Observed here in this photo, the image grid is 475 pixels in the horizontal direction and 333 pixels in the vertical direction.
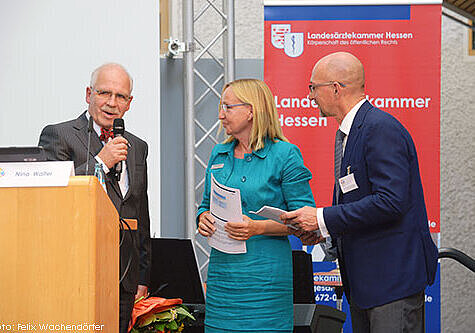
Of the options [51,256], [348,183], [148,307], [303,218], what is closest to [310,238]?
[303,218]

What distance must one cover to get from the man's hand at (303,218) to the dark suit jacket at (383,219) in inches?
2.6

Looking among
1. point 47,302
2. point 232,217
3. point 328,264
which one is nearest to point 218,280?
point 232,217

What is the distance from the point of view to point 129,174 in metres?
2.46

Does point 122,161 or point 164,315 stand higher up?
point 122,161

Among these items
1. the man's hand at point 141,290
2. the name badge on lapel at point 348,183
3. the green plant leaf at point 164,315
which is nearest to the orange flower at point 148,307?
the green plant leaf at point 164,315

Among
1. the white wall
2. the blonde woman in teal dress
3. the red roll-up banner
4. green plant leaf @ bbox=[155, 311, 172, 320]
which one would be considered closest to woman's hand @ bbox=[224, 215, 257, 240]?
the blonde woman in teal dress

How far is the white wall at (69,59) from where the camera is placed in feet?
12.2

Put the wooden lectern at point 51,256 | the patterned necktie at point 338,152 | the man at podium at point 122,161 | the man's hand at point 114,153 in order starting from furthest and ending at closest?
the patterned necktie at point 338,152 → the man at podium at point 122,161 → the man's hand at point 114,153 → the wooden lectern at point 51,256

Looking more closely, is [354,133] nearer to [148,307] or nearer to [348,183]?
[348,183]

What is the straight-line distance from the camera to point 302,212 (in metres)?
2.40

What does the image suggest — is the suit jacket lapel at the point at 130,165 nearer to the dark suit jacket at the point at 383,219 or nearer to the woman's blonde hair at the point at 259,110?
the woman's blonde hair at the point at 259,110

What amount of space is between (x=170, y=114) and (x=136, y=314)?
278 cm

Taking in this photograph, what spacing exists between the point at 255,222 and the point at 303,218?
20 centimetres

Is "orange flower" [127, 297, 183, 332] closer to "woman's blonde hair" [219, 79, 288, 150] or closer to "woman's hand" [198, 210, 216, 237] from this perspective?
"woman's hand" [198, 210, 216, 237]
